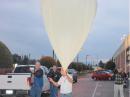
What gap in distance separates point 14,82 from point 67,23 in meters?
12.5

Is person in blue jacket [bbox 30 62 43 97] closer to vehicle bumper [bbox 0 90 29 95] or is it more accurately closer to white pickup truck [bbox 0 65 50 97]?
white pickup truck [bbox 0 65 50 97]

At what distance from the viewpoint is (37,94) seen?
709 inches

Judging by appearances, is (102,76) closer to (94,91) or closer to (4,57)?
(4,57)

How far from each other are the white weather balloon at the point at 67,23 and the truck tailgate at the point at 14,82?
455 inches

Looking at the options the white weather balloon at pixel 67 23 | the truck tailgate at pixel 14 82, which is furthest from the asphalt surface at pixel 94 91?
the white weather balloon at pixel 67 23

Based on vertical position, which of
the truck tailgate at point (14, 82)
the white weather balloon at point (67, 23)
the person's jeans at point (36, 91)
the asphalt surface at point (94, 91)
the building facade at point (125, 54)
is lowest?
the asphalt surface at point (94, 91)

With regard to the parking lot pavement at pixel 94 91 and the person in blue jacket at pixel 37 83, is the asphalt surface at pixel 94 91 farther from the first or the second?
the person in blue jacket at pixel 37 83

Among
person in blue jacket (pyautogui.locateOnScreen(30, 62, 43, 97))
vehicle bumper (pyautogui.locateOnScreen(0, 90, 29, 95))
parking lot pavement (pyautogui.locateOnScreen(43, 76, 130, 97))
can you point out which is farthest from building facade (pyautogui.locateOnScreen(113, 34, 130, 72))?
person in blue jacket (pyautogui.locateOnScreen(30, 62, 43, 97))

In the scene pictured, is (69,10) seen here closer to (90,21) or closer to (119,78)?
(90,21)

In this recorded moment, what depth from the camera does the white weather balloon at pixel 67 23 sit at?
10.3 metres

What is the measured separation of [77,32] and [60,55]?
69cm

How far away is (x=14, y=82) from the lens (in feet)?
73.8

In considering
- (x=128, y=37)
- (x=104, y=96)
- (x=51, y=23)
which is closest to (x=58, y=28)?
(x=51, y=23)

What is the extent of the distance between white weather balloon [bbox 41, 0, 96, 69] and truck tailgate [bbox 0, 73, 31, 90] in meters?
11.5
